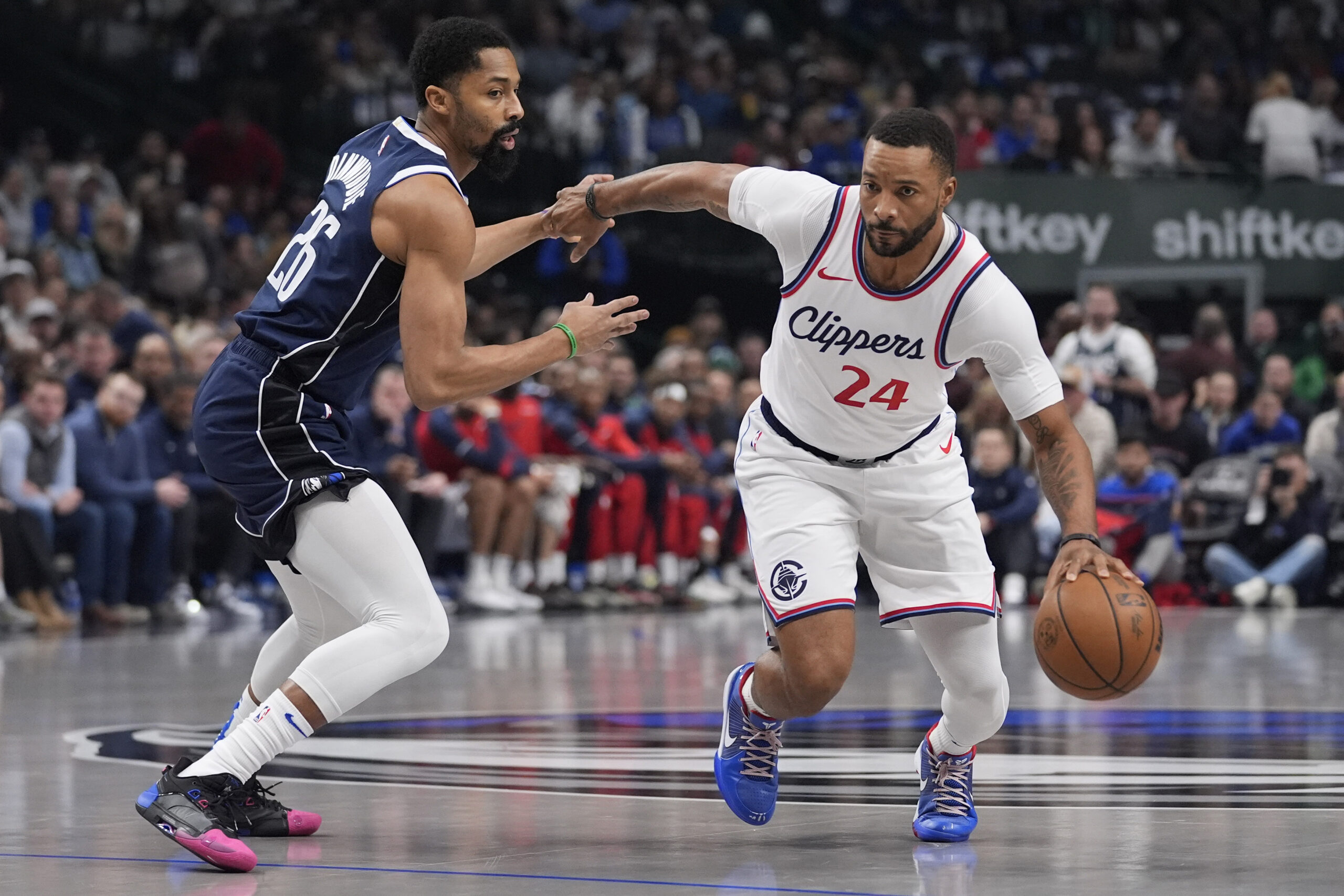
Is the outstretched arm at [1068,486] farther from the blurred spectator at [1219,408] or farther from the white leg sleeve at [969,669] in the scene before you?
the blurred spectator at [1219,408]

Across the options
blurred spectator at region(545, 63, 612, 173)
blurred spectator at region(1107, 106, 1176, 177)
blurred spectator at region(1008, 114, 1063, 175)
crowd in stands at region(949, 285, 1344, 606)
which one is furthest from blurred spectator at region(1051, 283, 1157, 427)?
blurred spectator at region(545, 63, 612, 173)

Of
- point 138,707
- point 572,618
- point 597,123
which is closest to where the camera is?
point 138,707

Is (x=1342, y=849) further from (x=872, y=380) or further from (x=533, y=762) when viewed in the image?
(x=533, y=762)

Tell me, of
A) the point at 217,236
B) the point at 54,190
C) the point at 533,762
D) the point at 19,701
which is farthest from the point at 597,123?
the point at 533,762

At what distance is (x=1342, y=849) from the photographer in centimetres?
491

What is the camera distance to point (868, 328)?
17.1ft

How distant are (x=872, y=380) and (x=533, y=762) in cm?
222

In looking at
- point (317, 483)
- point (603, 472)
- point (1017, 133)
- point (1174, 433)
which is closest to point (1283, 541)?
point (1174, 433)

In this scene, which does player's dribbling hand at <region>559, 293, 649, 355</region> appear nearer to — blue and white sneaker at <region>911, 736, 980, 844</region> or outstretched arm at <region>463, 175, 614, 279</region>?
outstretched arm at <region>463, 175, 614, 279</region>

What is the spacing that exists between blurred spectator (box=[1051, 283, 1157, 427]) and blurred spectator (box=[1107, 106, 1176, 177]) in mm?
3206

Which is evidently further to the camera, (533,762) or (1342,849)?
(533,762)

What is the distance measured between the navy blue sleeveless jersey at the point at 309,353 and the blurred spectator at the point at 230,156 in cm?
1262

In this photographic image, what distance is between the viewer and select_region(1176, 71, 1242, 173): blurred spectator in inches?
765

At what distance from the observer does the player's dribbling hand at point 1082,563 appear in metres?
4.94
